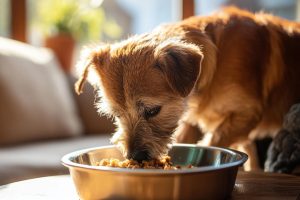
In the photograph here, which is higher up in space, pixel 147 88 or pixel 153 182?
pixel 147 88

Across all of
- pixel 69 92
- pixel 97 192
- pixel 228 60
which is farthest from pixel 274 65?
pixel 69 92

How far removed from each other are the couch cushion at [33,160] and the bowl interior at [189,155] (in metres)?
1.05

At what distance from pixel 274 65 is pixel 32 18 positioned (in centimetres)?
304

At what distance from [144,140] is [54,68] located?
2.11m

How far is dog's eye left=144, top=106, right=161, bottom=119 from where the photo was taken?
1821 mm

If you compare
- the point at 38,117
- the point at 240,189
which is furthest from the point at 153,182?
the point at 38,117

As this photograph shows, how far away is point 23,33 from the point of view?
14.5 ft

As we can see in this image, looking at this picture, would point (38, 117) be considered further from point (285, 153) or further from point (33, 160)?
point (285, 153)

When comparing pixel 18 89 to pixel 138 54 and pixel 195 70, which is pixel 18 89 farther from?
pixel 195 70

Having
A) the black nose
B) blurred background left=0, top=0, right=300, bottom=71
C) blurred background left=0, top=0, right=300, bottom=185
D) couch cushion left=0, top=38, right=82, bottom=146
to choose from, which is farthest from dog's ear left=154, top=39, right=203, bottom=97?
blurred background left=0, top=0, right=300, bottom=71

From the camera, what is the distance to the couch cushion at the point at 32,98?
3.04m

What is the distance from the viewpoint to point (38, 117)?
127 inches

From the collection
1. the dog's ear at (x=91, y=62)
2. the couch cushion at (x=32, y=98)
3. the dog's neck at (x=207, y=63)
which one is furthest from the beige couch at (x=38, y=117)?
the dog's neck at (x=207, y=63)

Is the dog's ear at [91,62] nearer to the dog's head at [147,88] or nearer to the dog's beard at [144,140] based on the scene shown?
the dog's head at [147,88]
